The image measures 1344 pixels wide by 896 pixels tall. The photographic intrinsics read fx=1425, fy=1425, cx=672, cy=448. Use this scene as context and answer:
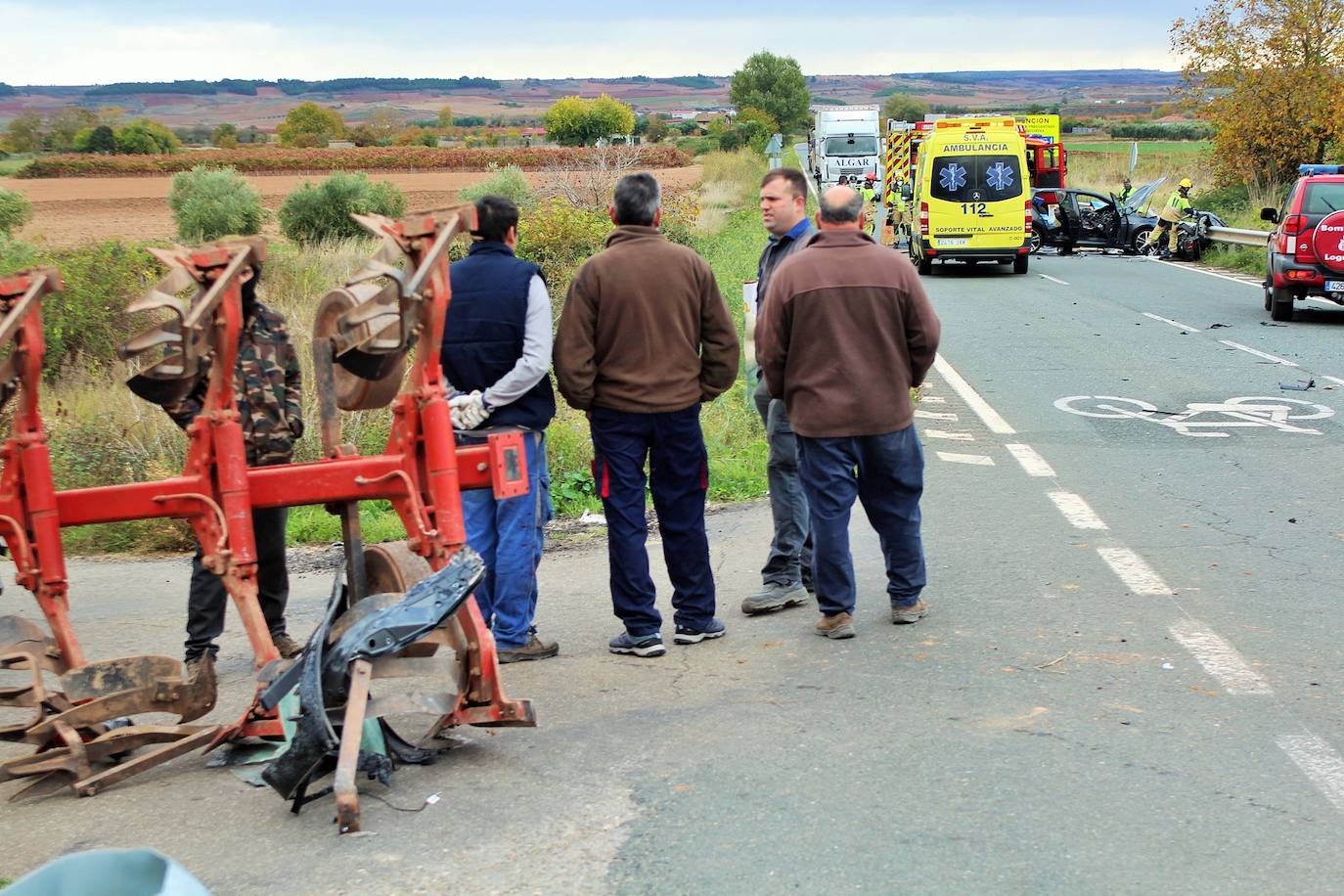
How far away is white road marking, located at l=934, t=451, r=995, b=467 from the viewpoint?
10.1 metres

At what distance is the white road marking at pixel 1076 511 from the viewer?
8.16 metres

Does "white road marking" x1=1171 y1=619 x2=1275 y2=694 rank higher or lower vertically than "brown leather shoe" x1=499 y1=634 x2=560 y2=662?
higher

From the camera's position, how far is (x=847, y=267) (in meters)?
6.31

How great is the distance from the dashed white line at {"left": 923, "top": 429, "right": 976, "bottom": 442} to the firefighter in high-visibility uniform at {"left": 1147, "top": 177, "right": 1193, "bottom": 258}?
64.8ft

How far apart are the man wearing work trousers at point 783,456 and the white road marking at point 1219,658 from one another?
180 cm

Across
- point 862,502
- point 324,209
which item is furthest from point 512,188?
point 862,502

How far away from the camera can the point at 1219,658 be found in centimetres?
579

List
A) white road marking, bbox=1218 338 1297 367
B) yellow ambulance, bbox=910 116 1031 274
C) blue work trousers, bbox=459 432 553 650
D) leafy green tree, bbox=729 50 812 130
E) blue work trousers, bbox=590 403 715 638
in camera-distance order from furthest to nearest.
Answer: leafy green tree, bbox=729 50 812 130 < yellow ambulance, bbox=910 116 1031 274 < white road marking, bbox=1218 338 1297 367 < blue work trousers, bbox=590 403 715 638 < blue work trousers, bbox=459 432 553 650

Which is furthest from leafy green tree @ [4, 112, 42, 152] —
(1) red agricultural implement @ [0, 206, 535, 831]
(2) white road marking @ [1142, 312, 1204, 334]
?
(1) red agricultural implement @ [0, 206, 535, 831]

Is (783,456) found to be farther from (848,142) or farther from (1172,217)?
(848,142)

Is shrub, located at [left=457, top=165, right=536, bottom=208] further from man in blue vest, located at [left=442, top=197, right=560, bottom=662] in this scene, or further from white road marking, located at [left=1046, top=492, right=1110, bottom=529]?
man in blue vest, located at [left=442, top=197, right=560, bottom=662]

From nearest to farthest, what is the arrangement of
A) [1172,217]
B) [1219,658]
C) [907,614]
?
[1219,658]
[907,614]
[1172,217]

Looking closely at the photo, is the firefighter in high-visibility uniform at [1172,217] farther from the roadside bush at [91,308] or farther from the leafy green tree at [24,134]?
the leafy green tree at [24,134]

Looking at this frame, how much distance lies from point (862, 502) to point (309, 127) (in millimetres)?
112568
